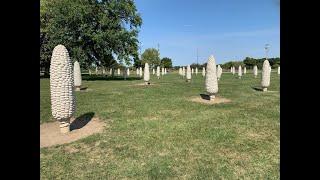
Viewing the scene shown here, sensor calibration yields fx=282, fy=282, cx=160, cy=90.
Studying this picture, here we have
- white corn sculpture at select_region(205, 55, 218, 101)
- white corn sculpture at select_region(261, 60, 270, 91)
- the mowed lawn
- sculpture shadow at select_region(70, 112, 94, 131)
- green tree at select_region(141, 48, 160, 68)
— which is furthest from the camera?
green tree at select_region(141, 48, 160, 68)

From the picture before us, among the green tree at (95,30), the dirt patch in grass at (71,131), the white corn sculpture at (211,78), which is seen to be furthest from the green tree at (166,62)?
the dirt patch in grass at (71,131)

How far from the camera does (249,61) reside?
319 feet

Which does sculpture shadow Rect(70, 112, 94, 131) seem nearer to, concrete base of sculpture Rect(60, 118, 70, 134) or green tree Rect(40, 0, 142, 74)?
concrete base of sculpture Rect(60, 118, 70, 134)

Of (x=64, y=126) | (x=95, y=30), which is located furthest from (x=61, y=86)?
(x=95, y=30)

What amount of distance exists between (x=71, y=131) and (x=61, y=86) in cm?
187

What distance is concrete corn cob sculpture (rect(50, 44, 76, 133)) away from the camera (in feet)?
33.0

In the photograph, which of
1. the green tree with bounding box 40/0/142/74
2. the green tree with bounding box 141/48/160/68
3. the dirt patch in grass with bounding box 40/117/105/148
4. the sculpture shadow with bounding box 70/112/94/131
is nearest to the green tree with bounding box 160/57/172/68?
the green tree with bounding box 141/48/160/68

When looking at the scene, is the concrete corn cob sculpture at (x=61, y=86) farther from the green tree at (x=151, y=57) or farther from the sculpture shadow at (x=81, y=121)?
the green tree at (x=151, y=57)

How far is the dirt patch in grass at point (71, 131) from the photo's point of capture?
384 inches

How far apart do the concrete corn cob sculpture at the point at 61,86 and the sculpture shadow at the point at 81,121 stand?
4.25 feet

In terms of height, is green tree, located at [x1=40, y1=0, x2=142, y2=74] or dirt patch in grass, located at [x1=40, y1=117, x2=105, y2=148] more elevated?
green tree, located at [x1=40, y1=0, x2=142, y2=74]

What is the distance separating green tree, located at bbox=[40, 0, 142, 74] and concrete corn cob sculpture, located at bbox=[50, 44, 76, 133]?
100 ft

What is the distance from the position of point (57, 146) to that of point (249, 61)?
313 feet

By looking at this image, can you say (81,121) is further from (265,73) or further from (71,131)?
(265,73)
